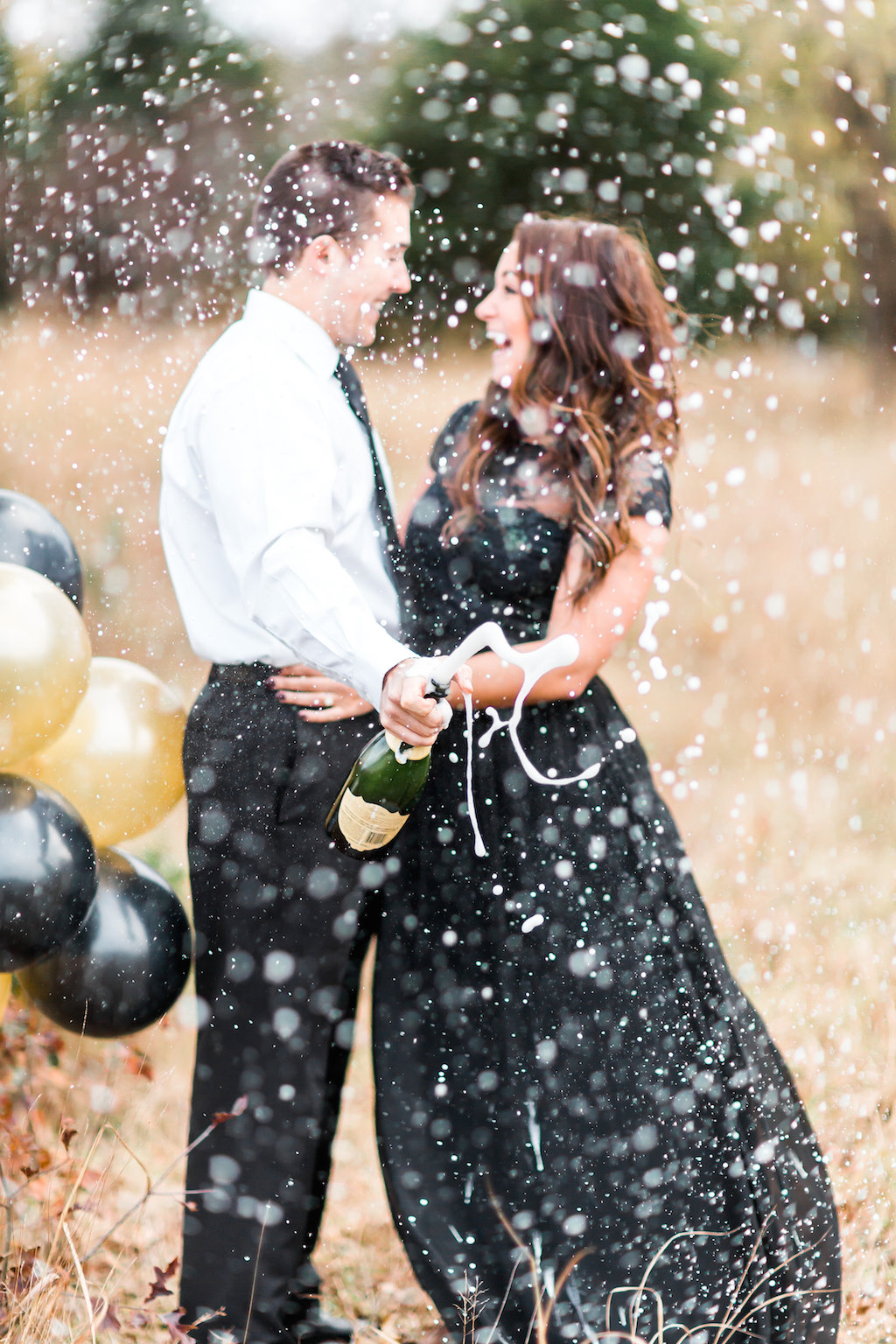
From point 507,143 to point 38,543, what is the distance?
713mm

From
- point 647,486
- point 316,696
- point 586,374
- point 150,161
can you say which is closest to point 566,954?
point 316,696

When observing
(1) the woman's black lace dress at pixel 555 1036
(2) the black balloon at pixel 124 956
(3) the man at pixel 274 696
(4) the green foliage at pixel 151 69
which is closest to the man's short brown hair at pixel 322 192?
(3) the man at pixel 274 696

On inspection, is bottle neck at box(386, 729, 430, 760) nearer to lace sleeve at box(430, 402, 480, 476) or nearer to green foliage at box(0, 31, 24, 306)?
lace sleeve at box(430, 402, 480, 476)

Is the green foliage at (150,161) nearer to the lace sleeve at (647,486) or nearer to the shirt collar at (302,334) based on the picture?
the shirt collar at (302,334)

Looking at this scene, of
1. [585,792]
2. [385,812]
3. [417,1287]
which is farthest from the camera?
[417,1287]

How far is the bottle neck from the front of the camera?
1.06 meters

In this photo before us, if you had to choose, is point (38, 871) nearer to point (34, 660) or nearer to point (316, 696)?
point (34, 660)

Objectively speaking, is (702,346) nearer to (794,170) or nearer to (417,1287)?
(794,170)

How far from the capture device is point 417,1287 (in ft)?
4.37

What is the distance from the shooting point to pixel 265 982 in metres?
1.21

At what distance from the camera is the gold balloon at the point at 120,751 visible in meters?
1.30

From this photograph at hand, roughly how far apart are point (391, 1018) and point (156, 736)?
1.44 feet

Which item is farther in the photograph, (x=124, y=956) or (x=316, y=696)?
(x=124, y=956)

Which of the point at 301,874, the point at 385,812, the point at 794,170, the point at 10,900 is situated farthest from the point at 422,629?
the point at 794,170
